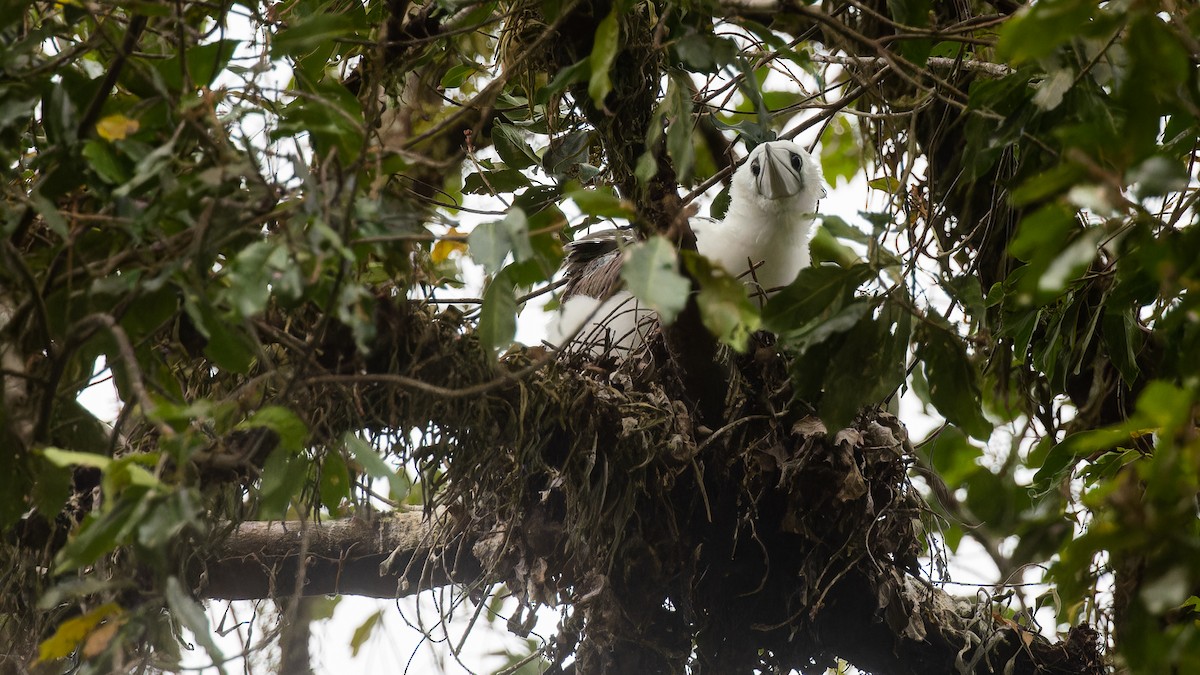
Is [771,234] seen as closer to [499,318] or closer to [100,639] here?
[499,318]

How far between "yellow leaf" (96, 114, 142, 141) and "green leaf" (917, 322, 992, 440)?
1.42 meters

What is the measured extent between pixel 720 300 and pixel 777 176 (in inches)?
67.5

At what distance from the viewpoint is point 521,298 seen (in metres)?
2.79

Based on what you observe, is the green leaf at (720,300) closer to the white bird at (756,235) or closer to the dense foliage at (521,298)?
the dense foliage at (521,298)

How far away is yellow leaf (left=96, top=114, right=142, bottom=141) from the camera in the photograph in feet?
5.11

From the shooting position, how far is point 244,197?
5.36 ft

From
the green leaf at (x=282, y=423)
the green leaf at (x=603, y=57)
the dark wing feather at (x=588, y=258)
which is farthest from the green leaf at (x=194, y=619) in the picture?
the dark wing feather at (x=588, y=258)

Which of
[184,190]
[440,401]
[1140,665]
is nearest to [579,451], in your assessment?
[440,401]

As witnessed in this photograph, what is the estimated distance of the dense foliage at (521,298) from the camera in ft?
4.46

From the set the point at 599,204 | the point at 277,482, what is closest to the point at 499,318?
the point at 599,204

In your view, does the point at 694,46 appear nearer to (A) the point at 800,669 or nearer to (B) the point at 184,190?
(B) the point at 184,190

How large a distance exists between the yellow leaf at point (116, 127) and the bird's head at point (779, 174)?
6.59 feet

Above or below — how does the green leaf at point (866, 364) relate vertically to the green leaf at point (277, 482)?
above

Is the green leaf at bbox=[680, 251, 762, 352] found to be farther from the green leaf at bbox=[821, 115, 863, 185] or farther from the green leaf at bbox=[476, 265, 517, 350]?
the green leaf at bbox=[821, 115, 863, 185]
